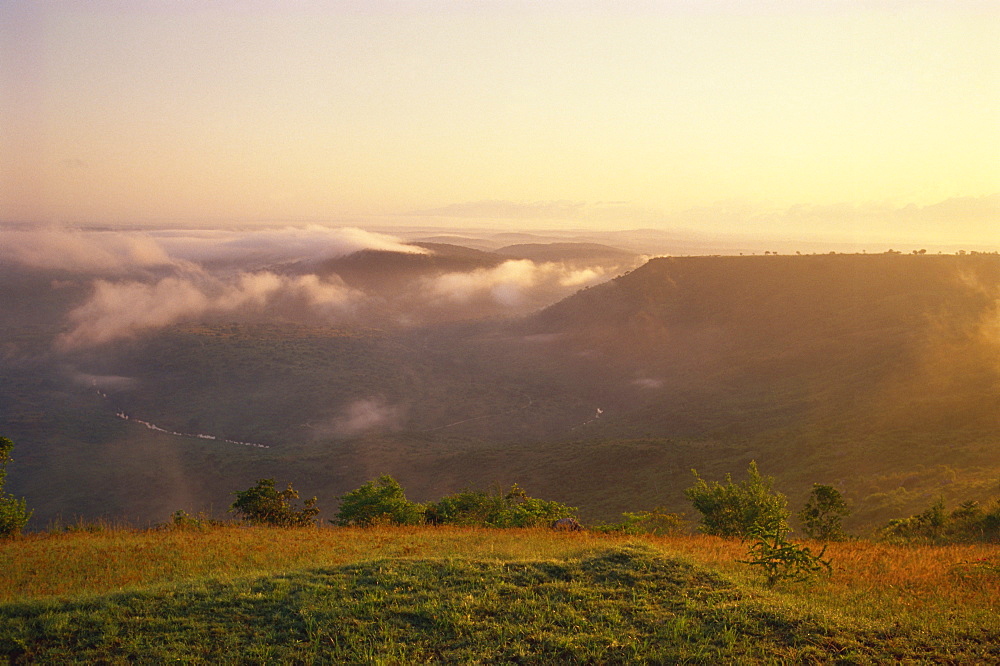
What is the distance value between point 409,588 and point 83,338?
228646 mm

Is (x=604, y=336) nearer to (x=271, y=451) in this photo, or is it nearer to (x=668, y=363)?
(x=668, y=363)

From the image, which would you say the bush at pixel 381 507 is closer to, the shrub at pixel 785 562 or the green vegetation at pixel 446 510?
the green vegetation at pixel 446 510

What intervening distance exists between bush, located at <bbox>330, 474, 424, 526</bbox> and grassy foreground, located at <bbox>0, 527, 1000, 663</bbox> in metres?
10.1

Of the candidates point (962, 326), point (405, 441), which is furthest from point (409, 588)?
point (962, 326)

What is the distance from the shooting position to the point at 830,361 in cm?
8669

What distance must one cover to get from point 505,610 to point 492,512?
47.3 ft

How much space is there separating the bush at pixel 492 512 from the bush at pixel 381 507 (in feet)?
2.86

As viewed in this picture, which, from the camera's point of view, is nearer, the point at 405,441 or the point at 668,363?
the point at 405,441

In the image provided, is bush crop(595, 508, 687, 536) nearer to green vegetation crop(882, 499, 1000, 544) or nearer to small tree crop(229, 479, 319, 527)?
green vegetation crop(882, 499, 1000, 544)

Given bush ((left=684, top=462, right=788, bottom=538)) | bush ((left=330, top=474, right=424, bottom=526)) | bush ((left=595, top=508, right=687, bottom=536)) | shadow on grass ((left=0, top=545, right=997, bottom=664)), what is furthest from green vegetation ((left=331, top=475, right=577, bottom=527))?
shadow on grass ((left=0, top=545, right=997, bottom=664))

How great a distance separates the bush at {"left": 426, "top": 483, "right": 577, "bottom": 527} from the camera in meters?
21.3

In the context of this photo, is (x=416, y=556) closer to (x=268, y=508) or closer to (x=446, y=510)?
(x=446, y=510)

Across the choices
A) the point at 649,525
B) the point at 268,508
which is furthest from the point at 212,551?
the point at 649,525

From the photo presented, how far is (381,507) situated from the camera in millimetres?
23984
